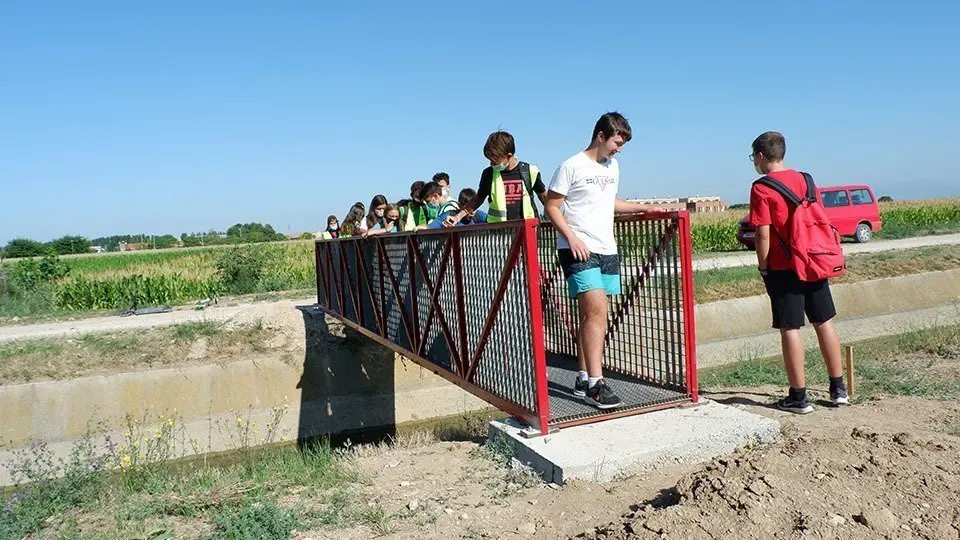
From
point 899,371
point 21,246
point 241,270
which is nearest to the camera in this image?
point 899,371

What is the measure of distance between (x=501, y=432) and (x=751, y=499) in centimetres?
184

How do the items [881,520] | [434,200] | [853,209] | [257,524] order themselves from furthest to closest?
1. [853,209]
2. [434,200]
3. [257,524]
4. [881,520]

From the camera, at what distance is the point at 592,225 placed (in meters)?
4.96

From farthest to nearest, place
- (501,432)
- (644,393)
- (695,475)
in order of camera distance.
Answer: (644,393)
(501,432)
(695,475)

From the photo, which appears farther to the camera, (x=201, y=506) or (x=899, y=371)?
(x=899, y=371)

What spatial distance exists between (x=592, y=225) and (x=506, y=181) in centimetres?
92

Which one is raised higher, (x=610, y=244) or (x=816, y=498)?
(x=610, y=244)

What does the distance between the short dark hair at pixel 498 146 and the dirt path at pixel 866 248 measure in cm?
1157

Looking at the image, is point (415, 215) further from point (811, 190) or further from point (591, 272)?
point (811, 190)

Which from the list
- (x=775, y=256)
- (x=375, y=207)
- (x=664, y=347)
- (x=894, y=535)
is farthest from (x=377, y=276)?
(x=894, y=535)

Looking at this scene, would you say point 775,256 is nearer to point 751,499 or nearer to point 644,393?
point 644,393

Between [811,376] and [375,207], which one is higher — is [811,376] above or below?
below

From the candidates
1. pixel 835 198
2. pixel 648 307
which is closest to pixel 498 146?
pixel 648 307

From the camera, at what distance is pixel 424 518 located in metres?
3.99
